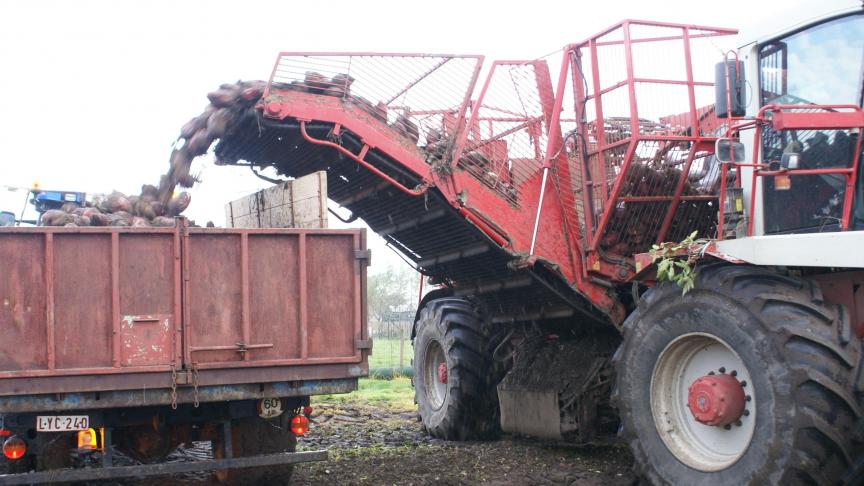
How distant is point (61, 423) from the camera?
613cm

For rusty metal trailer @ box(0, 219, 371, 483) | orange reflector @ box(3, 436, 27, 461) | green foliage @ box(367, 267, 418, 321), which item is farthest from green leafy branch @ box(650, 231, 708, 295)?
green foliage @ box(367, 267, 418, 321)

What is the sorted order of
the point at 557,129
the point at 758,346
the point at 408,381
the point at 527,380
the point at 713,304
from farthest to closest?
the point at 408,381
the point at 527,380
the point at 557,129
the point at 713,304
the point at 758,346

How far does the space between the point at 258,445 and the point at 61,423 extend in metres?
1.46

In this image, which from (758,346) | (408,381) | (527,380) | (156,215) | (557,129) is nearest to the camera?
(758,346)

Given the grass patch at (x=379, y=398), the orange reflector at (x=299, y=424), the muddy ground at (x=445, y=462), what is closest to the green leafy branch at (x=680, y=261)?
the muddy ground at (x=445, y=462)

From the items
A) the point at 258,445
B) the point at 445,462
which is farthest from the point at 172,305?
the point at 445,462

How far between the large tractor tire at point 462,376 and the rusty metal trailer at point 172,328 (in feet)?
10.0

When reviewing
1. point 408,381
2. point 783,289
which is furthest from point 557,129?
point 408,381

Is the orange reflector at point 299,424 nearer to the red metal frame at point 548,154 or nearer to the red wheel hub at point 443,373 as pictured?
the red metal frame at point 548,154

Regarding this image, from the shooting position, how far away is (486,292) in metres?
9.38

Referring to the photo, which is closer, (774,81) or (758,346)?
(758,346)

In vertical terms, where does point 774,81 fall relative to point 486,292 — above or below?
above

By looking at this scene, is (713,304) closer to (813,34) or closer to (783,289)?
(783,289)

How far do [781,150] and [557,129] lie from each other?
262 cm
